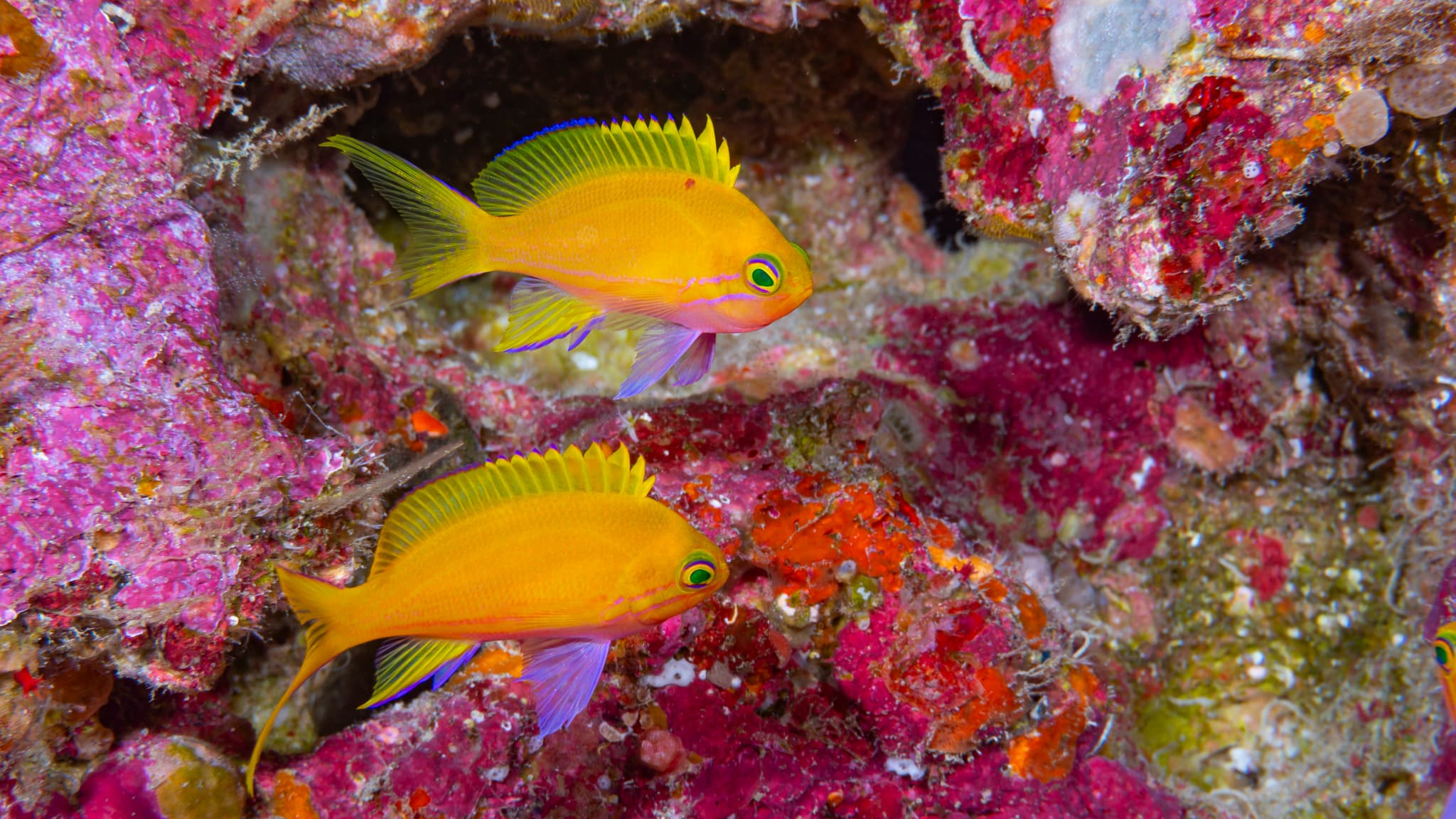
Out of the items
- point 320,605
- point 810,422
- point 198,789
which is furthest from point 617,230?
point 198,789

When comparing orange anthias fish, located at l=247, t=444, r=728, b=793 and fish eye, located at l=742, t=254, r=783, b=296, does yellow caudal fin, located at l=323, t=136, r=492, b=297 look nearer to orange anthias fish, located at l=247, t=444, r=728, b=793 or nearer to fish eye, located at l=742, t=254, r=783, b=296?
orange anthias fish, located at l=247, t=444, r=728, b=793

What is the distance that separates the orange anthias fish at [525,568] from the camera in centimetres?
216

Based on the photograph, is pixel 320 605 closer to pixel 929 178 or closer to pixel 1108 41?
pixel 1108 41

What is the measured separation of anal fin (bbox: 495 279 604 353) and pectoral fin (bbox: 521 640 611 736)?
1.03 meters

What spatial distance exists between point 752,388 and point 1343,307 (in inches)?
122

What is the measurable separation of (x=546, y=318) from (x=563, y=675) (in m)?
1.22

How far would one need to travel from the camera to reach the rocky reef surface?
2355mm

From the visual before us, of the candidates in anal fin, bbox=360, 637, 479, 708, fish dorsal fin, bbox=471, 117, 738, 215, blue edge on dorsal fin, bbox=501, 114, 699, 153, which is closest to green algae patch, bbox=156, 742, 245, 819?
anal fin, bbox=360, 637, 479, 708

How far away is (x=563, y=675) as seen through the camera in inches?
93.0

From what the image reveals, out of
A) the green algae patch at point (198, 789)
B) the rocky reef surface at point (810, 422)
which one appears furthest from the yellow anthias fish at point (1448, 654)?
the green algae patch at point (198, 789)

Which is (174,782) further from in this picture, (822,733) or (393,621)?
(822,733)

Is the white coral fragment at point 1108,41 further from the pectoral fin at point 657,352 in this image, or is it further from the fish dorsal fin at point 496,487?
the fish dorsal fin at point 496,487

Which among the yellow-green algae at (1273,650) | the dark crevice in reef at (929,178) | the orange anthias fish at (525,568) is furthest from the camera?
the dark crevice in reef at (929,178)

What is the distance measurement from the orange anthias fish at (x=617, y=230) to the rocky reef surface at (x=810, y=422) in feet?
2.59
